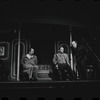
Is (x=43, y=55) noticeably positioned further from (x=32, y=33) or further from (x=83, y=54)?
(x=83, y=54)

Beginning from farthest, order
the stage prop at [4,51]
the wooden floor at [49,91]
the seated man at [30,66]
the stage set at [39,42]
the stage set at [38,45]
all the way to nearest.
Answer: the stage prop at [4,51]
the stage set at [39,42]
the stage set at [38,45]
the seated man at [30,66]
the wooden floor at [49,91]

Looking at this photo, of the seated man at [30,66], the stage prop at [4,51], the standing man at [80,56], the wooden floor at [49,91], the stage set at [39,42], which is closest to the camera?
the wooden floor at [49,91]

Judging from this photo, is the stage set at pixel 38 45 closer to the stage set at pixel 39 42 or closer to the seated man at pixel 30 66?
the stage set at pixel 39 42

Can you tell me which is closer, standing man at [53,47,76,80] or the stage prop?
standing man at [53,47,76,80]

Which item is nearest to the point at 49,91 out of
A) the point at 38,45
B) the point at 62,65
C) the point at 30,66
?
the point at 62,65

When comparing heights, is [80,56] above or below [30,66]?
above

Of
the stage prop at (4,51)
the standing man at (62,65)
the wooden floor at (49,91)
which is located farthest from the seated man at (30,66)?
the wooden floor at (49,91)

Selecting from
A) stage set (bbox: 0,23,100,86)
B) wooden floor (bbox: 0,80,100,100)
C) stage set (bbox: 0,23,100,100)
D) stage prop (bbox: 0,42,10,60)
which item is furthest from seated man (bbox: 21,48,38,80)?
wooden floor (bbox: 0,80,100,100)

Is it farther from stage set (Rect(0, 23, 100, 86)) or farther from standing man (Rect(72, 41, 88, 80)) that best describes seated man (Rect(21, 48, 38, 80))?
standing man (Rect(72, 41, 88, 80))

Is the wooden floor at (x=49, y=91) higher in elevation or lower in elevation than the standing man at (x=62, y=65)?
lower

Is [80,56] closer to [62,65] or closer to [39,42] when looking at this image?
[62,65]

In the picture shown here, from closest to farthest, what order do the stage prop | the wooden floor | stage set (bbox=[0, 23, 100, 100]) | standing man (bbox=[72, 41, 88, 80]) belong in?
the wooden floor → standing man (bbox=[72, 41, 88, 80]) → stage set (bbox=[0, 23, 100, 100]) → the stage prop

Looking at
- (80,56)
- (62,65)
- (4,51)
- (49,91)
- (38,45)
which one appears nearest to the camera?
(49,91)

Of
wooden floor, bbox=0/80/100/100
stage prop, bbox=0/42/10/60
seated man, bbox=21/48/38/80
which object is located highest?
stage prop, bbox=0/42/10/60
